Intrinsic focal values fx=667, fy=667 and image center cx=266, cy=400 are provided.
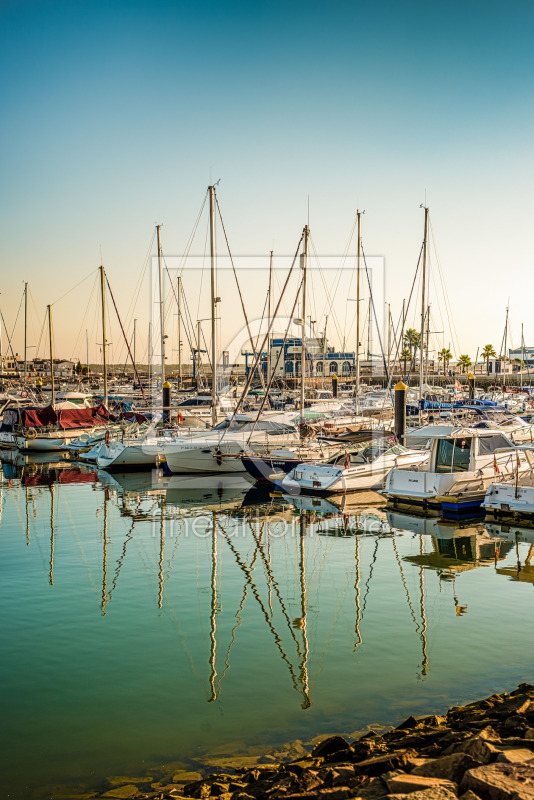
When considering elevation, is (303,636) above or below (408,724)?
below

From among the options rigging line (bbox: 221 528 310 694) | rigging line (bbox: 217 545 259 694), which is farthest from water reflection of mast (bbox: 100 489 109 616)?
rigging line (bbox: 221 528 310 694)

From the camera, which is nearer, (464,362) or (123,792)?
(123,792)

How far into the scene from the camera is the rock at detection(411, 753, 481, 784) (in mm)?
5914

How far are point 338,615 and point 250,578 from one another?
3.09 m

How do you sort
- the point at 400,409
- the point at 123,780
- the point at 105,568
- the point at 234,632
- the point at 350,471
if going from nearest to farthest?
the point at 123,780, the point at 234,632, the point at 105,568, the point at 350,471, the point at 400,409

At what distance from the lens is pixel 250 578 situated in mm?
15500

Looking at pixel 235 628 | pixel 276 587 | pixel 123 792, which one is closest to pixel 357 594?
pixel 276 587

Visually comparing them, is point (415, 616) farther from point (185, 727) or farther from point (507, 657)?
point (185, 727)

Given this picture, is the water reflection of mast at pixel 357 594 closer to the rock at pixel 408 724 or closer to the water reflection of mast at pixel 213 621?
the water reflection of mast at pixel 213 621

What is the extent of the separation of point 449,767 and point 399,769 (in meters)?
0.49

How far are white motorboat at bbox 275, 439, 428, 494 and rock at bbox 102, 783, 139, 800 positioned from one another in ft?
59.6

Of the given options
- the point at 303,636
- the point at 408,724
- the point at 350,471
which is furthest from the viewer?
the point at 350,471

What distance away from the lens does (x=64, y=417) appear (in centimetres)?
4538

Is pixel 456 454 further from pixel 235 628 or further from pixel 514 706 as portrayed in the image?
pixel 514 706
